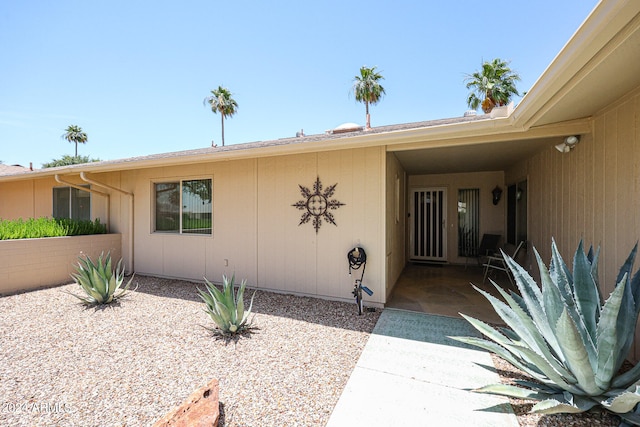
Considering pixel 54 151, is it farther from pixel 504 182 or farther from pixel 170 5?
pixel 504 182

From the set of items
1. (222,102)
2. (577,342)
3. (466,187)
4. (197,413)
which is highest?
(222,102)

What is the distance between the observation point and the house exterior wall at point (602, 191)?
93.4 inches

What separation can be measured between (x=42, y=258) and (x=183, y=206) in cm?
282

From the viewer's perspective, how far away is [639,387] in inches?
54.1

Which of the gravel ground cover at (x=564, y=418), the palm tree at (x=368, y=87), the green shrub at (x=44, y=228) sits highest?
the palm tree at (x=368, y=87)

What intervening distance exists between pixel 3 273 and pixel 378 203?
6754 millimetres

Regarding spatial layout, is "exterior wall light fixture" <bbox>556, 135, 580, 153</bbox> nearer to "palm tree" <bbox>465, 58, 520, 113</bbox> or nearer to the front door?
the front door

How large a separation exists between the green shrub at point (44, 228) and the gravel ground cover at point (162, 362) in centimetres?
163

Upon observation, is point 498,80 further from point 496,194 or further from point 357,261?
point 357,261

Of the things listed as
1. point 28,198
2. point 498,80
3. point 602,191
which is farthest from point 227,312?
point 498,80

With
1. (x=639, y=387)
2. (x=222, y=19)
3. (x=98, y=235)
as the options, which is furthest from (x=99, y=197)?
(x=639, y=387)

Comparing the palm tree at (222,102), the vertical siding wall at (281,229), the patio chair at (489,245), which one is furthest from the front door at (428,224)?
the palm tree at (222,102)

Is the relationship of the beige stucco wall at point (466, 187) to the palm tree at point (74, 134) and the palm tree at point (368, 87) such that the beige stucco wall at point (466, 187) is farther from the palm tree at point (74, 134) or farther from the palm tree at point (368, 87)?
the palm tree at point (74, 134)

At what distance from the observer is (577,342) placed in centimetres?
151
